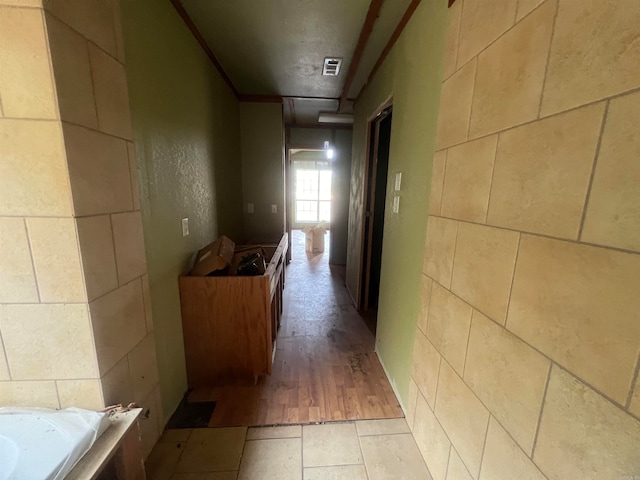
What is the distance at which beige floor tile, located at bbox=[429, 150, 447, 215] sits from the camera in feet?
3.85

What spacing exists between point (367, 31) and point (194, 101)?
4.25 ft

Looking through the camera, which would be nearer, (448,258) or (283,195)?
(448,258)

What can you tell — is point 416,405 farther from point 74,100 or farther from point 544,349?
point 74,100

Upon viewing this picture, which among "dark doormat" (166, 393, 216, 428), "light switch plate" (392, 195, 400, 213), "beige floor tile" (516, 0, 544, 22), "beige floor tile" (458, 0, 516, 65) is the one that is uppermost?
"beige floor tile" (458, 0, 516, 65)

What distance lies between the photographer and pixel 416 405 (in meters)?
1.41

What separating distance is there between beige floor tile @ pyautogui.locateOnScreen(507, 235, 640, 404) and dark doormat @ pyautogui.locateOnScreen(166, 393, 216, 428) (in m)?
1.73

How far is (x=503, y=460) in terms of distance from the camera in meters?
0.81

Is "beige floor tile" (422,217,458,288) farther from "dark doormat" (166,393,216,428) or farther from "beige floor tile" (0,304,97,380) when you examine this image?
"dark doormat" (166,393,216,428)

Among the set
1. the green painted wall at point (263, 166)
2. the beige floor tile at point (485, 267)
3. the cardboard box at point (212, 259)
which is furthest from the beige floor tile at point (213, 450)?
the green painted wall at point (263, 166)

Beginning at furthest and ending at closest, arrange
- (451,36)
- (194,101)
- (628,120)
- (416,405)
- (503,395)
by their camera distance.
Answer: (194,101) → (416,405) → (451,36) → (503,395) → (628,120)

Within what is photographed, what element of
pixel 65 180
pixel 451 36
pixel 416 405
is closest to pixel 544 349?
pixel 416 405

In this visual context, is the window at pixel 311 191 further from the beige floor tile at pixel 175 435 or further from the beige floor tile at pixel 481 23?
the beige floor tile at pixel 481 23

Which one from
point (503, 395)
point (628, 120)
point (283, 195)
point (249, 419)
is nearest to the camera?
point (628, 120)

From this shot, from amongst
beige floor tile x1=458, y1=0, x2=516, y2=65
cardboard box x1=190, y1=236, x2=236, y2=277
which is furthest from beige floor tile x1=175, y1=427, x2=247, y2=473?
beige floor tile x1=458, y1=0, x2=516, y2=65
